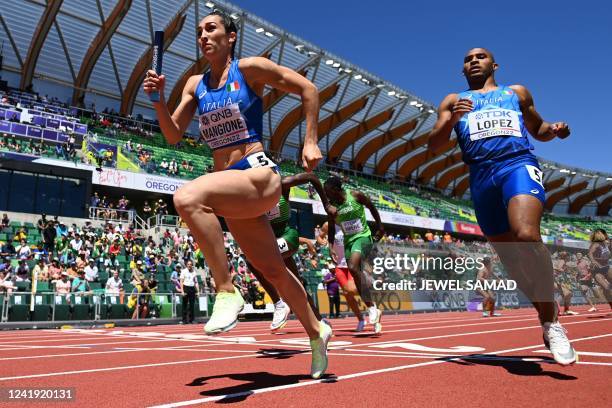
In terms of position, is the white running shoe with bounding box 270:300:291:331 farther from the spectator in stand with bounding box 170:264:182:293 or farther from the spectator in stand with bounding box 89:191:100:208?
the spectator in stand with bounding box 89:191:100:208

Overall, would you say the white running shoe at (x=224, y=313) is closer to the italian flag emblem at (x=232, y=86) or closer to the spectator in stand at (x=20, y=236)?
the italian flag emblem at (x=232, y=86)

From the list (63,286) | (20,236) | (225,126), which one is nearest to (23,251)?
(20,236)

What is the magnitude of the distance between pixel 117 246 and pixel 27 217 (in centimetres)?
560

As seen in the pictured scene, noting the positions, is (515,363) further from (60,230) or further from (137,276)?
(60,230)

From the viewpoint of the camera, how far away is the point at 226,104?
3.46 meters

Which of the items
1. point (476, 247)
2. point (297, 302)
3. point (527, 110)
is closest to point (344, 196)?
point (527, 110)

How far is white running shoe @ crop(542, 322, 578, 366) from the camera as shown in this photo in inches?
137

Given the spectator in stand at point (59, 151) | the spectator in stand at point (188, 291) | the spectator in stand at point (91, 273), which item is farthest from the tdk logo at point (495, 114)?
the spectator in stand at point (59, 151)

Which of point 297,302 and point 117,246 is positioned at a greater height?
point 117,246

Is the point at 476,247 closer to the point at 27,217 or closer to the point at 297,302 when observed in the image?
the point at 27,217

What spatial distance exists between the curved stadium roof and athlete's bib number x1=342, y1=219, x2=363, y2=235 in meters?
14.4

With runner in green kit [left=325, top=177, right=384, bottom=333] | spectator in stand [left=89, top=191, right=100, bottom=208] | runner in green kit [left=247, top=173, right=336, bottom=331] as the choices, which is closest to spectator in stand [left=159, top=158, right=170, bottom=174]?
spectator in stand [left=89, top=191, right=100, bottom=208]

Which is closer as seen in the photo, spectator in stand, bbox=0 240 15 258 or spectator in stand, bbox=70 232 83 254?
spectator in stand, bbox=0 240 15 258

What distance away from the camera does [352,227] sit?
7961 millimetres
